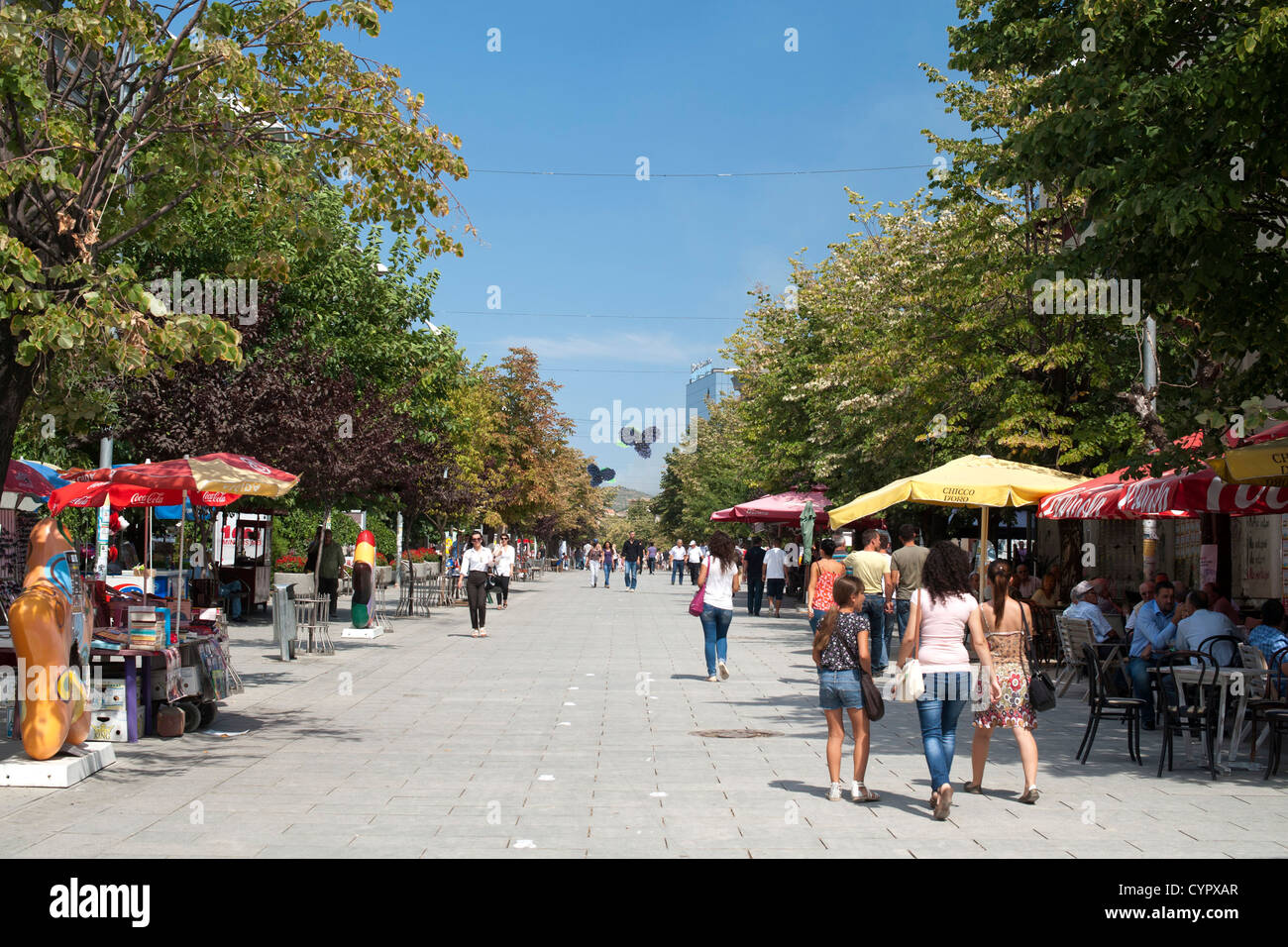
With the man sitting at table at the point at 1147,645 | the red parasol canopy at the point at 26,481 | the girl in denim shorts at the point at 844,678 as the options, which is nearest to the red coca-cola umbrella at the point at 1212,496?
the man sitting at table at the point at 1147,645

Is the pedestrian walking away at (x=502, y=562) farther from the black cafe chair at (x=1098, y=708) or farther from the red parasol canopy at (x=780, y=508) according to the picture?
the black cafe chair at (x=1098, y=708)

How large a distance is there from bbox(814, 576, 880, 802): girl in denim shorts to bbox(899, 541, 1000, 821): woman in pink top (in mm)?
336

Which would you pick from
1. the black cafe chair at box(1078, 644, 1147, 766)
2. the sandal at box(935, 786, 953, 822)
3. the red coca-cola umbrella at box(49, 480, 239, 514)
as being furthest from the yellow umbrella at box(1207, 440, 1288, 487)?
the red coca-cola umbrella at box(49, 480, 239, 514)

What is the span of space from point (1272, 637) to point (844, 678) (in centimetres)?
449

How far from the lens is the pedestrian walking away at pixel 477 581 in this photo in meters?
22.7

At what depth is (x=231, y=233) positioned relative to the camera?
88.0ft

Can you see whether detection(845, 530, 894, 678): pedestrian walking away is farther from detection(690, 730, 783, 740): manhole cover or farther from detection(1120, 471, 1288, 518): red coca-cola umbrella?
detection(690, 730, 783, 740): manhole cover

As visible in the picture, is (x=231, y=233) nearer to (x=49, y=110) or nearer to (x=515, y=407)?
(x=49, y=110)

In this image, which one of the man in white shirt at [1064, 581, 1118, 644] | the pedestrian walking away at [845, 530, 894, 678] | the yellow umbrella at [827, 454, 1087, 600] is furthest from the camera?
the pedestrian walking away at [845, 530, 894, 678]

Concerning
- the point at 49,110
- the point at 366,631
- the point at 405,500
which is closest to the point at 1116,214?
the point at 49,110

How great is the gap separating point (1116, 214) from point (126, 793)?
816 cm

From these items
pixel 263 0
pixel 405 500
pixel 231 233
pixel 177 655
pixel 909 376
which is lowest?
pixel 177 655

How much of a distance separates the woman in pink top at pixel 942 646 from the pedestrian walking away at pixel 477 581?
1519 cm

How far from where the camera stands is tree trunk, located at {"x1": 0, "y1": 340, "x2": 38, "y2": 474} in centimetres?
903
